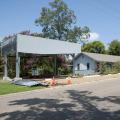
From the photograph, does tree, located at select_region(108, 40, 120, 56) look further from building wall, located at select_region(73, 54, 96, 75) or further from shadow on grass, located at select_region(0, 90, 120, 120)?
shadow on grass, located at select_region(0, 90, 120, 120)

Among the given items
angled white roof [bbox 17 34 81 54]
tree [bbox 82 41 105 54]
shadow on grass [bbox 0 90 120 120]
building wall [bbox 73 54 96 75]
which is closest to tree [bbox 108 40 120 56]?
tree [bbox 82 41 105 54]

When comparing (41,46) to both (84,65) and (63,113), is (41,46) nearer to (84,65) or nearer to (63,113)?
(84,65)

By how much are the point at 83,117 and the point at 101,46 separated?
3093 inches

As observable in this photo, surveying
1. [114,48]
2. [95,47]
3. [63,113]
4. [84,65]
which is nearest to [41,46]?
[84,65]

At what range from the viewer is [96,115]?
1187cm

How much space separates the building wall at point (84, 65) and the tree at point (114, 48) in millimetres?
31337

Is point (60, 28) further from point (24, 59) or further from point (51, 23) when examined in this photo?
point (24, 59)

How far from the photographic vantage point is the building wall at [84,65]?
52422mm

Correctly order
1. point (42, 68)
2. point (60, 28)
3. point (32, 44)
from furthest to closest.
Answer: point (60, 28)
point (42, 68)
point (32, 44)

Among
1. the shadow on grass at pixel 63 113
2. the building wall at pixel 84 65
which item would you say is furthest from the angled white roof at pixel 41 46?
the shadow on grass at pixel 63 113

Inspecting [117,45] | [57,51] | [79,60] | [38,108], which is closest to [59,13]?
[79,60]

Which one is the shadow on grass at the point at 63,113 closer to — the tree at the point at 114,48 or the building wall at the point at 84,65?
the building wall at the point at 84,65

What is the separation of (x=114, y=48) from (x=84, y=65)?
33.0m

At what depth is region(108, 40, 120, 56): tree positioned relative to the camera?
85.4 meters
